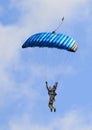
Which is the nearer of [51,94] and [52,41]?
[52,41]

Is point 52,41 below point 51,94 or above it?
above

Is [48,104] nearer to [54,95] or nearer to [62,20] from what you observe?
[54,95]

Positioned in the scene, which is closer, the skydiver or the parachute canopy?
the parachute canopy

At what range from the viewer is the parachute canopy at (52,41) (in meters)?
135

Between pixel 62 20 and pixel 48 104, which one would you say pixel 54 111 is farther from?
pixel 62 20

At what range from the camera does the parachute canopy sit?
5310 inches

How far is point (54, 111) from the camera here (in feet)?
445

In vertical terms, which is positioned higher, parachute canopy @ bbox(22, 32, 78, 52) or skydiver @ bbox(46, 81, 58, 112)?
parachute canopy @ bbox(22, 32, 78, 52)

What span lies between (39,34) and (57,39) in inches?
88.3

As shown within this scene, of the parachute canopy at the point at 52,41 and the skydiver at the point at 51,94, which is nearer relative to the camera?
the parachute canopy at the point at 52,41

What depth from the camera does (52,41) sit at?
443 ft

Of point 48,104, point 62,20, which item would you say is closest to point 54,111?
point 48,104

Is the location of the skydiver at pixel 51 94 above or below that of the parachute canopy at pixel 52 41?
below

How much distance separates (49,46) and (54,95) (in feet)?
17.5
